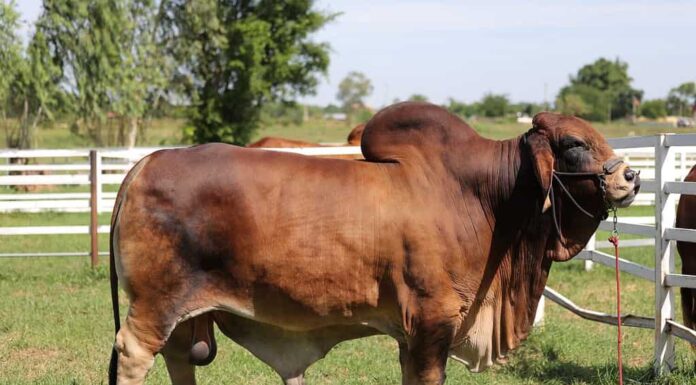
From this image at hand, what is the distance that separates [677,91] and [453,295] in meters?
95.4

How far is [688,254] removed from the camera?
23.6 feet

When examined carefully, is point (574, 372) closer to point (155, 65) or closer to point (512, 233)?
point (512, 233)

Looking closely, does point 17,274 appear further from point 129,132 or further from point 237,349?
point 129,132

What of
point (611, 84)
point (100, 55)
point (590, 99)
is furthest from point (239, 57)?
point (611, 84)

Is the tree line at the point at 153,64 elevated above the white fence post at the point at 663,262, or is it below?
above

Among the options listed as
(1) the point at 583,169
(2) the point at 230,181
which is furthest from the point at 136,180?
(1) the point at 583,169

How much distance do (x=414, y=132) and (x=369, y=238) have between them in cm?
68

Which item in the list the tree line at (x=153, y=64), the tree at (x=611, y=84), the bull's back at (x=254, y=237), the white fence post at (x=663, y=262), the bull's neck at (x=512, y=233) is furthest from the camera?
the tree at (x=611, y=84)

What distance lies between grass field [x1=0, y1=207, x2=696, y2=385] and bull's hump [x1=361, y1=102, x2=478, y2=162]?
7.75ft

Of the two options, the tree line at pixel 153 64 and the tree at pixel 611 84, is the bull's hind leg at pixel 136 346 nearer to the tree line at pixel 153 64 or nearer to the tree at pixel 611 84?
the tree line at pixel 153 64

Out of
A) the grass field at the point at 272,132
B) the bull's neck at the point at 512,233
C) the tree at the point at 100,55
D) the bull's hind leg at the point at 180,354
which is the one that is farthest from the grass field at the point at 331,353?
the grass field at the point at 272,132

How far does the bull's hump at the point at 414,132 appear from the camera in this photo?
496 centimetres

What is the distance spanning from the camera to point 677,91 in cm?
9375

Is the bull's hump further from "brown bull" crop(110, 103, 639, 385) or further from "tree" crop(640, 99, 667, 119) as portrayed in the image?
"tree" crop(640, 99, 667, 119)
